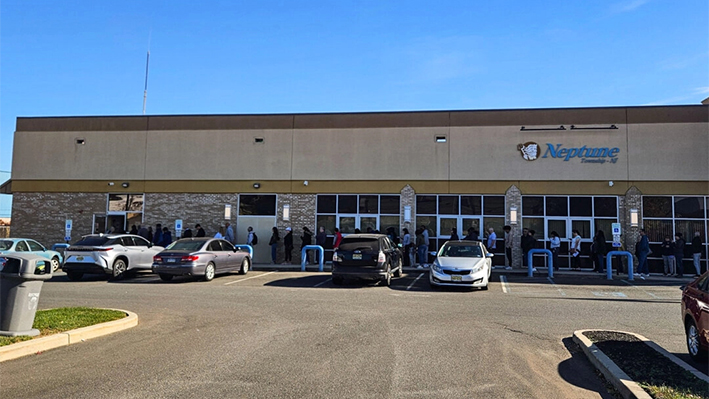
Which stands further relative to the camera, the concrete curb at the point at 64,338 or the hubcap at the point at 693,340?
the hubcap at the point at 693,340

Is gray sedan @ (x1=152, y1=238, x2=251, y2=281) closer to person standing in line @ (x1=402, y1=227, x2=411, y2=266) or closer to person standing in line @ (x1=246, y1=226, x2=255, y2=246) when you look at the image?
person standing in line @ (x1=246, y1=226, x2=255, y2=246)

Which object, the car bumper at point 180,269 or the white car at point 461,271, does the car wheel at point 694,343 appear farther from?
the car bumper at point 180,269

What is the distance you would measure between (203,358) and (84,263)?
1222cm

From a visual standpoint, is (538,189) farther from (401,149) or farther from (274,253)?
Answer: (274,253)

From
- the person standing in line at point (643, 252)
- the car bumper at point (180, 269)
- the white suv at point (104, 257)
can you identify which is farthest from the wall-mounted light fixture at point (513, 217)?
the white suv at point (104, 257)

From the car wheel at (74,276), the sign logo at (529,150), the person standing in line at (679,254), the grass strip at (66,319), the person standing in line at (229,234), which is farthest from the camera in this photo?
the person standing in line at (229,234)

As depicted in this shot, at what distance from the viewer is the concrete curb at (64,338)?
703cm

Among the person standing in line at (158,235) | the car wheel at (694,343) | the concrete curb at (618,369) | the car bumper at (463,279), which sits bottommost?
the concrete curb at (618,369)

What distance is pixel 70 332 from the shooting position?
26.4 ft

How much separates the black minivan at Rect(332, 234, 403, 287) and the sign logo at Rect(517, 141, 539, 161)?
35.5 feet

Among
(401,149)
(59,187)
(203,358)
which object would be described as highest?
(401,149)

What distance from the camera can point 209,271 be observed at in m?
17.4

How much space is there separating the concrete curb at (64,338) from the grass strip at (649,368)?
7.69m

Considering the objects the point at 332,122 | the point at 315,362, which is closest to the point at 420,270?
the point at 332,122
